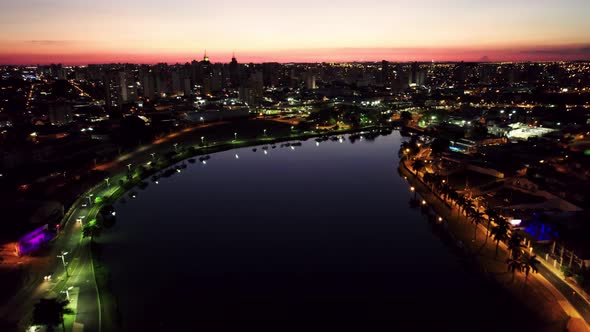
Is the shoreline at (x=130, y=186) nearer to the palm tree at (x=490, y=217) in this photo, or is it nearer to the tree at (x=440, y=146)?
the palm tree at (x=490, y=217)

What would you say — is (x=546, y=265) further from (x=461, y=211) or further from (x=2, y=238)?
(x=2, y=238)

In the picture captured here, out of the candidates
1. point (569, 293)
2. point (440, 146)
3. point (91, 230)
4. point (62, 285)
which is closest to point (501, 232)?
point (569, 293)

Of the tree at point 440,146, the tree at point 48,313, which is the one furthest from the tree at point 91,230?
the tree at point 440,146

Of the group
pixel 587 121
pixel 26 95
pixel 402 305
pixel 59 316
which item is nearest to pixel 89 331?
pixel 59 316

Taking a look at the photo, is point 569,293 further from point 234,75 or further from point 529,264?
point 234,75

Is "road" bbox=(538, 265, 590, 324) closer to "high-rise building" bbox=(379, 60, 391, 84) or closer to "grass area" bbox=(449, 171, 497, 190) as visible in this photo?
"grass area" bbox=(449, 171, 497, 190)
